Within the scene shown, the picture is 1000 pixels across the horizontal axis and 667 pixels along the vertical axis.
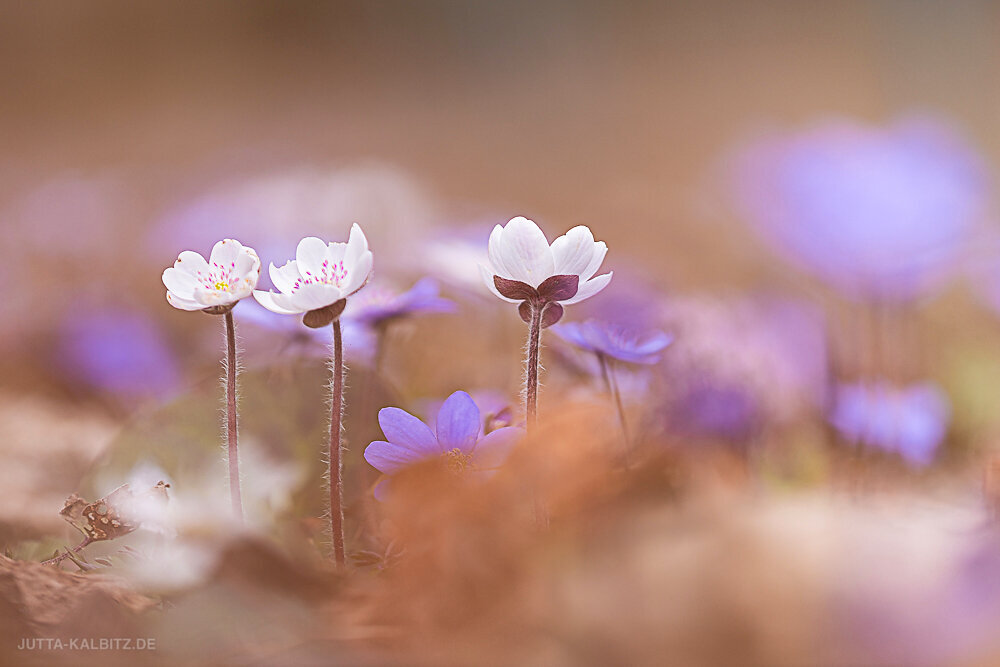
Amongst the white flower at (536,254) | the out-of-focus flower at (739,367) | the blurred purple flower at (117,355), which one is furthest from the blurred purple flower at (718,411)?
the blurred purple flower at (117,355)

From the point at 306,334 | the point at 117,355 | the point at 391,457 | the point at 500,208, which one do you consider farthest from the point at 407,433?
the point at 500,208

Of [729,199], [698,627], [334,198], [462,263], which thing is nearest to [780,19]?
[729,199]

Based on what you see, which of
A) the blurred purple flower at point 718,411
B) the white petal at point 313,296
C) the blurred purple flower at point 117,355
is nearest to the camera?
the white petal at point 313,296

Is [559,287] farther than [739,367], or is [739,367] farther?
[739,367]

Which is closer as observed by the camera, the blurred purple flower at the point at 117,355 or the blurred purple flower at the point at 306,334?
the blurred purple flower at the point at 306,334

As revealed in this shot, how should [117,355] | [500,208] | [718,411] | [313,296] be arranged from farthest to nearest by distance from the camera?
[500,208] → [117,355] → [718,411] → [313,296]

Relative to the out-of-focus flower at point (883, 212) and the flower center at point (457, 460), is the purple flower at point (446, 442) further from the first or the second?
the out-of-focus flower at point (883, 212)

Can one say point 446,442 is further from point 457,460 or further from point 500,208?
point 500,208

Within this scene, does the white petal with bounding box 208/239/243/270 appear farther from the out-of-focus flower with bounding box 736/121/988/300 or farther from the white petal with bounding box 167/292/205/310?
the out-of-focus flower with bounding box 736/121/988/300
